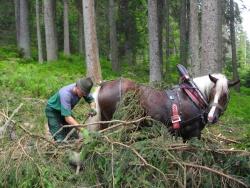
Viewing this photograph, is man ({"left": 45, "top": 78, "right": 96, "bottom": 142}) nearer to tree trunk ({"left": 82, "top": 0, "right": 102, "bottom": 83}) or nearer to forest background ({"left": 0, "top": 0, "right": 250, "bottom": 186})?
forest background ({"left": 0, "top": 0, "right": 250, "bottom": 186})

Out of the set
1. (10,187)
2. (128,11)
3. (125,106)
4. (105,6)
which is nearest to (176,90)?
(125,106)

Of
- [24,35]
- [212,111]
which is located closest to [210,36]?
[212,111]

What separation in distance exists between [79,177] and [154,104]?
2.24m

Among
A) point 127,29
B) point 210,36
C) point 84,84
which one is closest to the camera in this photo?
point 84,84

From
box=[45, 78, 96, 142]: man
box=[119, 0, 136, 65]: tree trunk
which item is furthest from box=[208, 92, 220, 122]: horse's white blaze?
box=[119, 0, 136, 65]: tree trunk

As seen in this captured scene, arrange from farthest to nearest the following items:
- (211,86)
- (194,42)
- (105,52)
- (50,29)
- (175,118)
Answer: (105,52) < (50,29) < (194,42) < (211,86) < (175,118)

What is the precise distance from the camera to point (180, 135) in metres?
8.06

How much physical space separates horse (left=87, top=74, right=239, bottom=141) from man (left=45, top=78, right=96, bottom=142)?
28 centimetres

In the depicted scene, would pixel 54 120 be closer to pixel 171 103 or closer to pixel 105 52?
pixel 171 103

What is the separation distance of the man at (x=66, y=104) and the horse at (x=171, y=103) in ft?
0.92

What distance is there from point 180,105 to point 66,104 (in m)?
1.87

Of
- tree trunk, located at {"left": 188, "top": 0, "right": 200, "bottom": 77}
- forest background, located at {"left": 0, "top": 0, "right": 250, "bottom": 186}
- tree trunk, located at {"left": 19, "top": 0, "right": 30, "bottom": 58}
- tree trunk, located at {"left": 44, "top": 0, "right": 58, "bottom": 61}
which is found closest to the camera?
forest background, located at {"left": 0, "top": 0, "right": 250, "bottom": 186}

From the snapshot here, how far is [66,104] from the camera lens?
7.60 metres

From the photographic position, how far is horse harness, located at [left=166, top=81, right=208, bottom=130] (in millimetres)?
Answer: 7883
